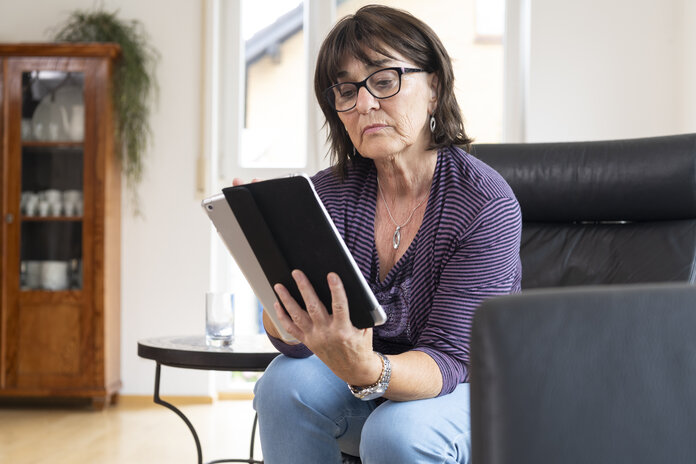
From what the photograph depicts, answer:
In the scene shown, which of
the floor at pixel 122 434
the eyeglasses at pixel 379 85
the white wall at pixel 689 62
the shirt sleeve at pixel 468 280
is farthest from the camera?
the white wall at pixel 689 62

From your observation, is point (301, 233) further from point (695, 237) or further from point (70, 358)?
point (70, 358)

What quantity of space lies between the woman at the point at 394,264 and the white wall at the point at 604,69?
85.7 inches

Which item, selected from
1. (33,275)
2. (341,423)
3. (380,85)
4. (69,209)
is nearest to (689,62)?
(380,85)

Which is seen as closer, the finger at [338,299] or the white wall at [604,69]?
the finger at [338,299]

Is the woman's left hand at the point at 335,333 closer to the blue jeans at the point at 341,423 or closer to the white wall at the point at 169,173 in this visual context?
the blue jeans at the point at 341,423

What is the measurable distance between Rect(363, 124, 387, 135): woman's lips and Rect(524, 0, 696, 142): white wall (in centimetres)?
227

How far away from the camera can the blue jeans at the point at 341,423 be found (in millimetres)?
944

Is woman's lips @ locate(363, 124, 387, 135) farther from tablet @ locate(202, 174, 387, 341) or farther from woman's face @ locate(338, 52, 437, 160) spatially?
tablet @ locate(202, 174, 387, 341)

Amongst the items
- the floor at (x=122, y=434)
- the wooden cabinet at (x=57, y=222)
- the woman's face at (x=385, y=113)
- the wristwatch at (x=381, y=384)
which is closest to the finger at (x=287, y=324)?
the wristwatch at (x=381, y=384)

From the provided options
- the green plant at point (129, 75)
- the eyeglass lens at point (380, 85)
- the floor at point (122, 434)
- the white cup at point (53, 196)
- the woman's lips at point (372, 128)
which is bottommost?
the floor at point (122, 434)

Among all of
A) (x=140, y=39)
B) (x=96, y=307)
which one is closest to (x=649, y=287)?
(x=96, y=307)

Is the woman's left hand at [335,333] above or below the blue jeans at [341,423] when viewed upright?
above

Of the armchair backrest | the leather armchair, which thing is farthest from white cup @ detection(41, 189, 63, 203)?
the leather armchair

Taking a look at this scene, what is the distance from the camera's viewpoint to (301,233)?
94cm
